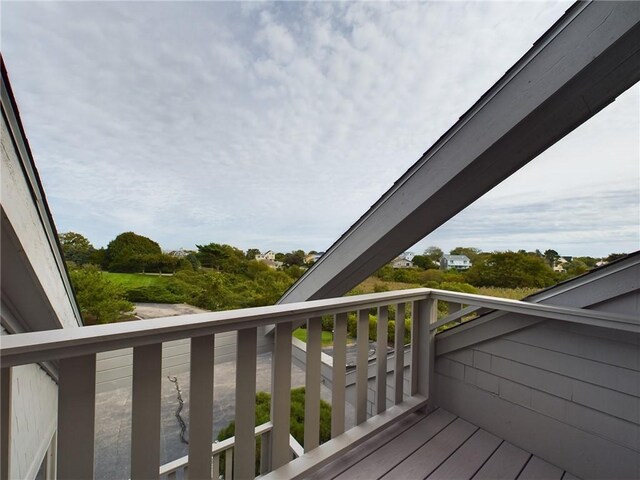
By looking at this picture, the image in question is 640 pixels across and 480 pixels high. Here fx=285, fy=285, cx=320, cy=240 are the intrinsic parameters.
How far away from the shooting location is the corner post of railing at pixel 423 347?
2.02m

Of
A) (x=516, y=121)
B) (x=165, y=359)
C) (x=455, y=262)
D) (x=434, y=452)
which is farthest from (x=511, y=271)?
(x=165, y=359)

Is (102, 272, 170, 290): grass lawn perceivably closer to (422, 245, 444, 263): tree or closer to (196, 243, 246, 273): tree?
(196, 243, 246, 273): tree

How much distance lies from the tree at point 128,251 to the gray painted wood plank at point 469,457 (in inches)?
73.4

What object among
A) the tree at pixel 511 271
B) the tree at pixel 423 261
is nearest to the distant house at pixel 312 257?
the tree at pixel 423 261

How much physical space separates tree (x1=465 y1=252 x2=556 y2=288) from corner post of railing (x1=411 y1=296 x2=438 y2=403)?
0.35 meters

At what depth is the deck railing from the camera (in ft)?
2.76

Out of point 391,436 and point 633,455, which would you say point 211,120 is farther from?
point 633,455

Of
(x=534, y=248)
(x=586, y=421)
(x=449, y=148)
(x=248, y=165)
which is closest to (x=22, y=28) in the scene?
(x=248, y=165)

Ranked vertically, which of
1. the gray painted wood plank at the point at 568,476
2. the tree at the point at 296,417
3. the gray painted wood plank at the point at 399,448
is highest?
the gray painted wood plank at the point at 399,448

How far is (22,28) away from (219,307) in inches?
56.6

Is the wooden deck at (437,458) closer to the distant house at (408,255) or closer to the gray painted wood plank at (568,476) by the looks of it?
the gray painted wood plank at (568,476)

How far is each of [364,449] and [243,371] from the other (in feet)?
3.02

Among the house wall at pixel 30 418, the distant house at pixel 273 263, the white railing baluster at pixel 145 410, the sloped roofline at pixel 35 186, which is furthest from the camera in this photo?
the distant house at pixel 273 263

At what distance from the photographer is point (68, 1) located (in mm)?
1092
